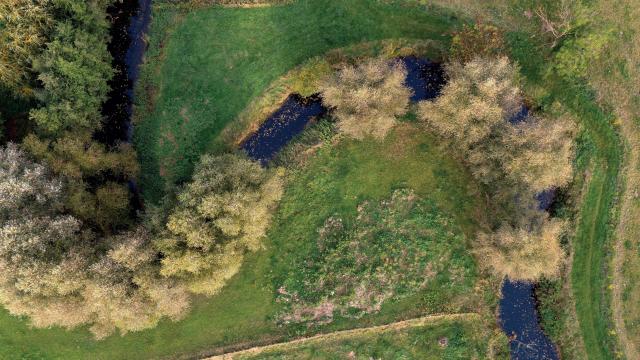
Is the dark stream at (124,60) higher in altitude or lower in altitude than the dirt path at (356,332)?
higher

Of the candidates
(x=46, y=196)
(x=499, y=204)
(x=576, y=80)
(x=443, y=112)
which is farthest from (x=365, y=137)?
(x=46, y=196)

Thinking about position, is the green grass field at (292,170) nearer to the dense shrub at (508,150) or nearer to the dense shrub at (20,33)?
the dense shrub at (508,150)

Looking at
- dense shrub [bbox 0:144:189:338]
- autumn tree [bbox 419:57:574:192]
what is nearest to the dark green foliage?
dense shrub [bbox 0:144:189:338]

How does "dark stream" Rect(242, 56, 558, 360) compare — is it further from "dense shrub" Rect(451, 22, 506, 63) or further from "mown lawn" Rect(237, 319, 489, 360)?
"dense shrub" Rect(451, 22, 506, 63)

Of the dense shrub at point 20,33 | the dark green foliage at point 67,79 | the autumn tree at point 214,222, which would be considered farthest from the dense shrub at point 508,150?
the dense shrub at point 20,33

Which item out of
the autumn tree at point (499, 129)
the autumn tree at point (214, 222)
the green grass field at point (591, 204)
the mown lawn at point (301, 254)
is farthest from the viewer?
the green grass field at point (591, 204)

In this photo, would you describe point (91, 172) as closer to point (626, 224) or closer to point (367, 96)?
point (367, 96)

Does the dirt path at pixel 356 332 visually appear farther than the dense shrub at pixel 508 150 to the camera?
Yes
